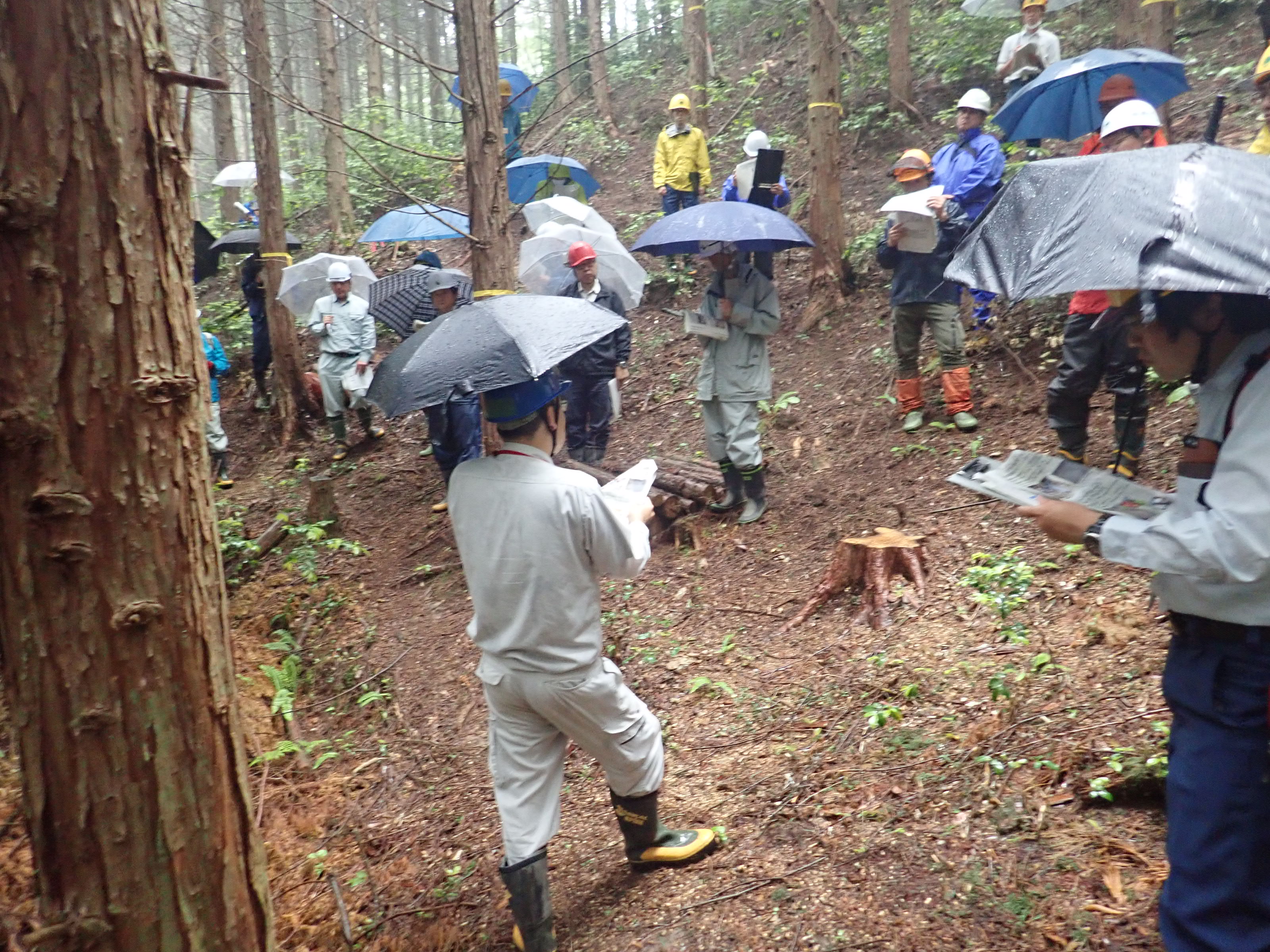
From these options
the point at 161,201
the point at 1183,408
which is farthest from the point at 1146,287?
the point at 1183,408

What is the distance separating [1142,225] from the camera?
79.8 inches

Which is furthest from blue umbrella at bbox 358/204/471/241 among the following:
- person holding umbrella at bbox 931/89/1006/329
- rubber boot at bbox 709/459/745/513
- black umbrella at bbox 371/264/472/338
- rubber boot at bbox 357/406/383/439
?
person holding umbrella at bbox 931/89/1006/329

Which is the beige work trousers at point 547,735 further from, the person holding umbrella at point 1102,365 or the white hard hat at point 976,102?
the white hard hat at point 976,102

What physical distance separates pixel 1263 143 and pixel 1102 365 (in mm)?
1476

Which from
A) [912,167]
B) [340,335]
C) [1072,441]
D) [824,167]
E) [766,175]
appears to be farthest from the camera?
[340,335]

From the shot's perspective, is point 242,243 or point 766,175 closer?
point 766,175

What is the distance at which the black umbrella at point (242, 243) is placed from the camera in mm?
11781

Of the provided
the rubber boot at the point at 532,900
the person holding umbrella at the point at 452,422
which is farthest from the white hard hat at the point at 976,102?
the rubber boot at the point at 532,900

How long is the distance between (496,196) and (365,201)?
1612 cm

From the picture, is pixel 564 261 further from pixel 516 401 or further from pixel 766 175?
pixel 516 401

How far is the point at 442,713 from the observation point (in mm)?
5602

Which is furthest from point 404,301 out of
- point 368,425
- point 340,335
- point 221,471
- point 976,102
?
point 976,102

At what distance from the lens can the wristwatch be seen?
87.1 inches

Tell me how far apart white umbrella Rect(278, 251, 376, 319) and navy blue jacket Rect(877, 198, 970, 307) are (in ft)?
20.2
